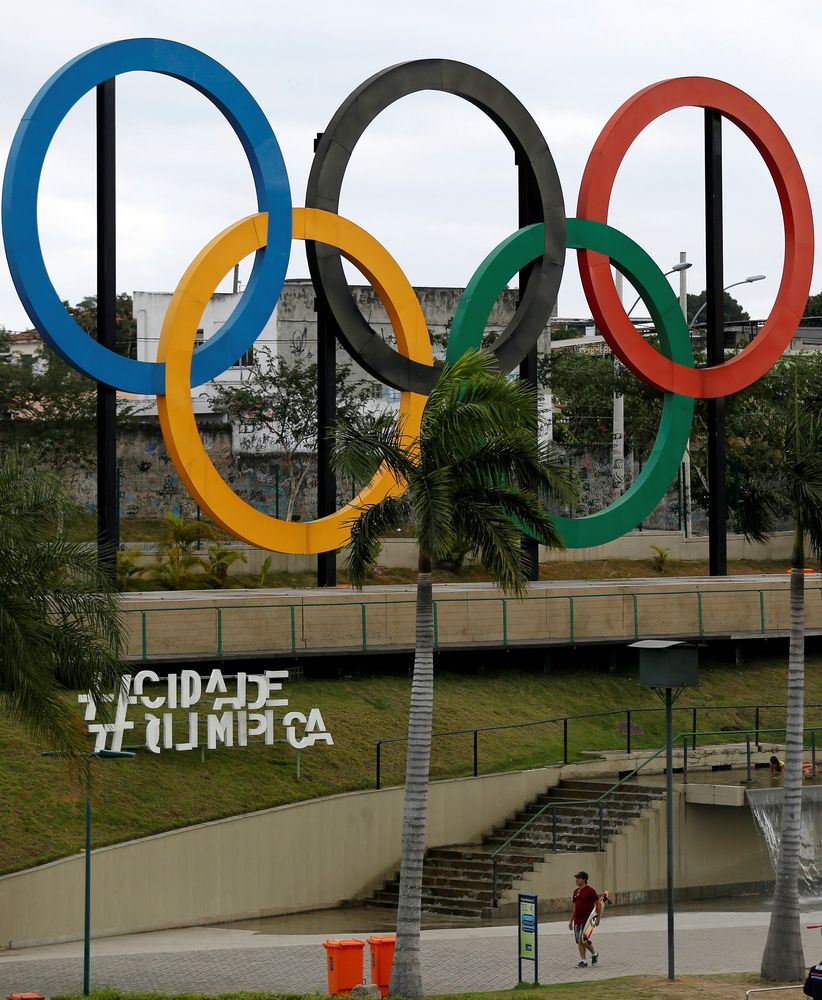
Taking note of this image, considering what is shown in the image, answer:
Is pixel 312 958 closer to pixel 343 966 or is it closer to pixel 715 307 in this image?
pixel 343 966

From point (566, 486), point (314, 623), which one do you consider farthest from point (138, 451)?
point (566, 486)

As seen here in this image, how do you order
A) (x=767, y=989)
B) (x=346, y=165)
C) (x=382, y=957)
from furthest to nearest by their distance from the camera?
(x=346, y=165) < (x=382, y=957) < (x=767, y=989)

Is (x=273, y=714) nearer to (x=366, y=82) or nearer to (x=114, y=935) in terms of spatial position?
(x=114, y=935)

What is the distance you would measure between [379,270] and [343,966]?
62.8 feet

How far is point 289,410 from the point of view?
56.0 meters

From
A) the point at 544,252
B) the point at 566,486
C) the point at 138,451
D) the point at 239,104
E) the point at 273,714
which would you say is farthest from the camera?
the point at 138,451

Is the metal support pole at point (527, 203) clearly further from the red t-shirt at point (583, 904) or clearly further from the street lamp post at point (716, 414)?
the red t-shirt at point (583, 904)

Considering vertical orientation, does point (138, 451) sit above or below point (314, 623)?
above

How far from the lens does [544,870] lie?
98.4 ft

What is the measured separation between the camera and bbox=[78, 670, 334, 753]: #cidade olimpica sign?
29.3m

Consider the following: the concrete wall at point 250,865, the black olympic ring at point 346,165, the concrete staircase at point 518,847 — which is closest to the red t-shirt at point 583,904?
the concrete staircase at point 518,847

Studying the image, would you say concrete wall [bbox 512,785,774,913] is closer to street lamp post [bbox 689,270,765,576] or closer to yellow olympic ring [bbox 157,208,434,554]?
yellow olympic ring [bbox 157,208,434,554]

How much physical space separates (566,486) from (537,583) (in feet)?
64.9

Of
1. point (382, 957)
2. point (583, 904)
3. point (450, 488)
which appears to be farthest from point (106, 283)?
point (382, 957)
